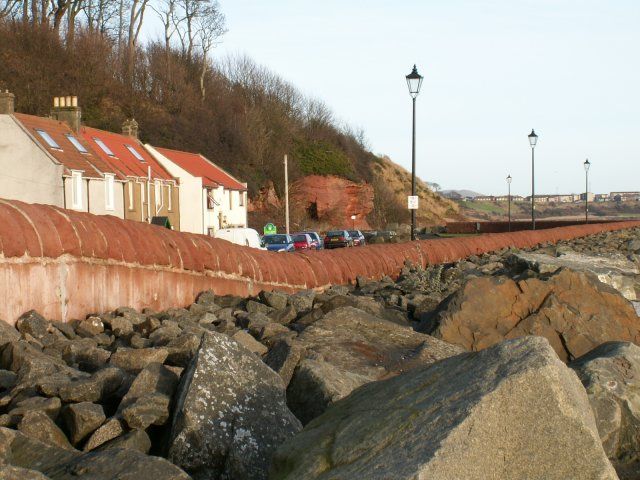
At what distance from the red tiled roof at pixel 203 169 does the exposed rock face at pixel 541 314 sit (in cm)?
4286

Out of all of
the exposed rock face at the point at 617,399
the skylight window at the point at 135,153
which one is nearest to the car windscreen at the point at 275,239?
the skylight window at the point at 135,153

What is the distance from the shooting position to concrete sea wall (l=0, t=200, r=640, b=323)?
804 cm

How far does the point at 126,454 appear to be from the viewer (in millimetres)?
4191

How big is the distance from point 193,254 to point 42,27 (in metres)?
50.2

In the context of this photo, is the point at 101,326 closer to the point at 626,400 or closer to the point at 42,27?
the point at 626,400

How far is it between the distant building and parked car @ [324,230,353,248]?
21.3 feet

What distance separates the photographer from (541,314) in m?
9.09

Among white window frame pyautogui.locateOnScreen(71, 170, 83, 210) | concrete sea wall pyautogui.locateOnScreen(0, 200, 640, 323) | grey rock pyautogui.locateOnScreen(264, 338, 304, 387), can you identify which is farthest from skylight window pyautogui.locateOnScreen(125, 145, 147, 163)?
grey rock pyautogui.locateOnScreen(264, 338, 304, 387)

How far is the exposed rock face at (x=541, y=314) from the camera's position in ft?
28.8

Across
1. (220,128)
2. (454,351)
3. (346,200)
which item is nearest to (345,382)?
(454,351)

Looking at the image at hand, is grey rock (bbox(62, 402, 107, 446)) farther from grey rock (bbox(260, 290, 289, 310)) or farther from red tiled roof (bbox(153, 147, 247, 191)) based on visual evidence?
red tiled roof (bbox(153, 147, 247, 191))

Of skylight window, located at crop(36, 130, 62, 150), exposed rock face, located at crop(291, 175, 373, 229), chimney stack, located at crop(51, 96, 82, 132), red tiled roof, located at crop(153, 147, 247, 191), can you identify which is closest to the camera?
skylight window, located at crop(36, 130, 62, 150)

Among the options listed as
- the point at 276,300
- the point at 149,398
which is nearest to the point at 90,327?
the point at 276,300

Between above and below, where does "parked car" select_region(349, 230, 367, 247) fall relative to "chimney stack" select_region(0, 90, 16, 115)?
below
